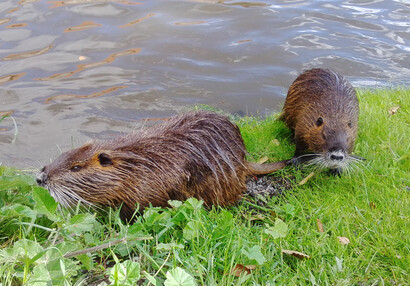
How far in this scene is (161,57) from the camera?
245 inches

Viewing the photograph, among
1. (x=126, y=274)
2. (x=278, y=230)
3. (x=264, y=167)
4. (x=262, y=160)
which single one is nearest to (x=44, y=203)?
(x=126, y=274)

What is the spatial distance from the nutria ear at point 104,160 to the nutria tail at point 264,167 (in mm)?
987

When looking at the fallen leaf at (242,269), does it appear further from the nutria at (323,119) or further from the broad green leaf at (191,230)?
the nutria at (323,119)

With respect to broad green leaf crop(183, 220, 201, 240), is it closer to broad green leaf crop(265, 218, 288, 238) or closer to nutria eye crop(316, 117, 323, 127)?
broad green leaf crop(265, 218, 288, 238)

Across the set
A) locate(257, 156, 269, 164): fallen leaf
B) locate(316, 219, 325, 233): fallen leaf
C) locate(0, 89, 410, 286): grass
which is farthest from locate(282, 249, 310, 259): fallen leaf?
locate(257, 156, 269, 164): fallen leaf

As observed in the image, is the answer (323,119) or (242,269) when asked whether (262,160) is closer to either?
(323,119)

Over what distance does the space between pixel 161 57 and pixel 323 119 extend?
3.15 meters

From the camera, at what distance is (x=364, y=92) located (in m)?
5.01

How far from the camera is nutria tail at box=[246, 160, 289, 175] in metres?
3.21

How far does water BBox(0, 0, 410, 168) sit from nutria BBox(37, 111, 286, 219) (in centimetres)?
183

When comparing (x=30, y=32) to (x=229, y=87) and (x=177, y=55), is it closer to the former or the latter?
(x=177, y=55)

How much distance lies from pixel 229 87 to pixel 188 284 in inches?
169

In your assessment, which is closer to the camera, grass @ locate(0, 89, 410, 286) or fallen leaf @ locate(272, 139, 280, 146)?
grass @ locate(0, 89, 410, 286)

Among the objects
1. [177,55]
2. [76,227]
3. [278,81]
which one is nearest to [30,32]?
[177,55]
